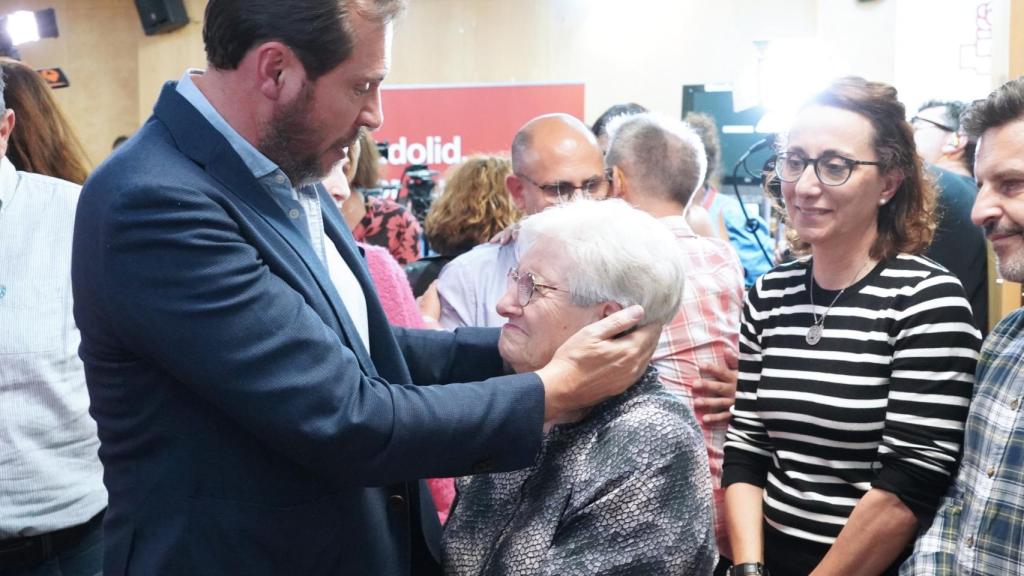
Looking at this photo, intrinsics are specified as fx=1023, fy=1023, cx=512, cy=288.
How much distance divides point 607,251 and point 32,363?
113cm

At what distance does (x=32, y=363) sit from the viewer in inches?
77.0

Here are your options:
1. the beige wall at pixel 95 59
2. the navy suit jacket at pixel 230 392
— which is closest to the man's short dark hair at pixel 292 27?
the navy suit jacket at pixel 230 392

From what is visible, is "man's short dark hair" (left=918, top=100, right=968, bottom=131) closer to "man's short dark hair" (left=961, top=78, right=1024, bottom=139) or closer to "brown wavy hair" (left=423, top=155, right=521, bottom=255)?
"brown wavy hair" (left=423, top=155, right=521, bottom=255)

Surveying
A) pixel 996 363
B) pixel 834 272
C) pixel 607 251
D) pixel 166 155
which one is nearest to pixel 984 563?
pixel 996 363

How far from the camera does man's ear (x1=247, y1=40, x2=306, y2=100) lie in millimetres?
1370

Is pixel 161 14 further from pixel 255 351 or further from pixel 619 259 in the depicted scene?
pixel 255 351

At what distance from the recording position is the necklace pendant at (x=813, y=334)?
1.93 m

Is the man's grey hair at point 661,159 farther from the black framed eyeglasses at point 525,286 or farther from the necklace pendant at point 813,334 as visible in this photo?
the black framed eyeglasses at point 525,286

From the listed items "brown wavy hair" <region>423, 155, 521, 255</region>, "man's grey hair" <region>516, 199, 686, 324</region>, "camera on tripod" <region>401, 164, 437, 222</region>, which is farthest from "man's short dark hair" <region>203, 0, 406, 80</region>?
"camera on tripod" <region>401, 164, 437, 222</region>

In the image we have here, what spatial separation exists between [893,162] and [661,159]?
0.77 m

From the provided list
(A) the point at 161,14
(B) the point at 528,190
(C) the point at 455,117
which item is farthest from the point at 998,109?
(A) the point at 161,14

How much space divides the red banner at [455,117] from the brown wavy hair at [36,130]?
494 cm

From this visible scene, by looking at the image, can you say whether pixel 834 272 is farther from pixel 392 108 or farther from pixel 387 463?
pixel 392 108

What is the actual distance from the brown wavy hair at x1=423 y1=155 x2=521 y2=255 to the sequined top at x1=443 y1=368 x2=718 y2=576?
1.71 metres
